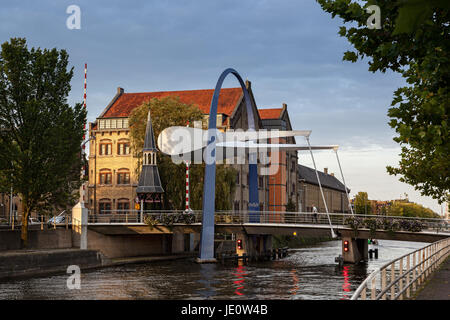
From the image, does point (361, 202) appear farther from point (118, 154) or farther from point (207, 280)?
point (207, 280)

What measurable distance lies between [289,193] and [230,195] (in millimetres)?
37078

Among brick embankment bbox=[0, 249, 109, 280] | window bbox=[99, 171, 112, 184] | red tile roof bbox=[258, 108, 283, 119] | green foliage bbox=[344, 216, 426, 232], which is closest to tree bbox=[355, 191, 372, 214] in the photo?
red tile roof bbox=[258, 108, 283, 119]

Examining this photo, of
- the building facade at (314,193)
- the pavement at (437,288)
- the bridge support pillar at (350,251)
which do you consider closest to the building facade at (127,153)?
the bridge support pillar at (350,251)

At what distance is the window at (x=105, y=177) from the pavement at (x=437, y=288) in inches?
1901

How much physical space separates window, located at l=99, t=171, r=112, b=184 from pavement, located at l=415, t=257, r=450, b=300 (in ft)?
158

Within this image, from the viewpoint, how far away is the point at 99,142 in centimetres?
6406

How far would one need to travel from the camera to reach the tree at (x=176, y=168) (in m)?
46.0

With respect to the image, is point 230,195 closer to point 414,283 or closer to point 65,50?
point 65,50

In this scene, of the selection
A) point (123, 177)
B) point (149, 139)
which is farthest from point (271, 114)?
point (149, 139)

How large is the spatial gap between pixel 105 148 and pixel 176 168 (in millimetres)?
19828

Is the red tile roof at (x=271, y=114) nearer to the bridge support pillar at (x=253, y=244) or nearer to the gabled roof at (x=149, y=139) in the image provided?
the bridge support pillar at (x=253, y=244)

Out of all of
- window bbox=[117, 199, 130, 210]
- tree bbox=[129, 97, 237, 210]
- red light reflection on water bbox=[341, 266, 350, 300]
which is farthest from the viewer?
window bbox=[117, 199, 130, 210]

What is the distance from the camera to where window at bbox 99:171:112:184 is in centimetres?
6281

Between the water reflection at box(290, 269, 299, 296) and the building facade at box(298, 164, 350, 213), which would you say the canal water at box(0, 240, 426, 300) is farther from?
the building facade at box(298, 164, 350, 213)
